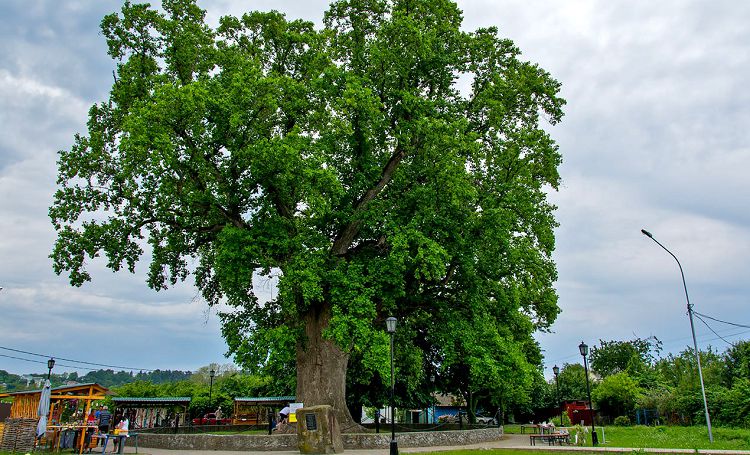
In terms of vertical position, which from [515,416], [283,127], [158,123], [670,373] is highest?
[283,127]

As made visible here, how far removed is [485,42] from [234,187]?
12.7 metres

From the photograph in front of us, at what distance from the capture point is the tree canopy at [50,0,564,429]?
19828 mm

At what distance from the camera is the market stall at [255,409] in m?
34.7

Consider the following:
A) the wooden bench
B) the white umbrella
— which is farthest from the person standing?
the wooden bench

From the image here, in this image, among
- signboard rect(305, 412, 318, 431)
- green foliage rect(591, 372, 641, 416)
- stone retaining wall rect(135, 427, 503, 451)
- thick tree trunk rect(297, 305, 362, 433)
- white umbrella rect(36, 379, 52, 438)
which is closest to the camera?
signboard rect(305, 412, 318, 431)

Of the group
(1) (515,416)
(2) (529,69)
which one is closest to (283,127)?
(2) (529,69)

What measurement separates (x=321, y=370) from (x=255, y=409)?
72.2 ft

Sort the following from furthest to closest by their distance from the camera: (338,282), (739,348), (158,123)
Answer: (739,348) → (338,282) → (158,123)

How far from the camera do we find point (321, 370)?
70.7 feet

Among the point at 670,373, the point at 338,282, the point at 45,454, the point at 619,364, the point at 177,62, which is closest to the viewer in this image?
the point at 45,454

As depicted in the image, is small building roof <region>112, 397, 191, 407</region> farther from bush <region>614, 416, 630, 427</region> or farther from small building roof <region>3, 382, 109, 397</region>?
bush <region>614, 416, 630, 427</region>

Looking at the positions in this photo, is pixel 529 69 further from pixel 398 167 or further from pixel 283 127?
pixel 283 127

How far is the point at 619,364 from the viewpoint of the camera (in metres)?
78.9

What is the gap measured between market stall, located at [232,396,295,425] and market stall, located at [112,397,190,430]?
382cm
